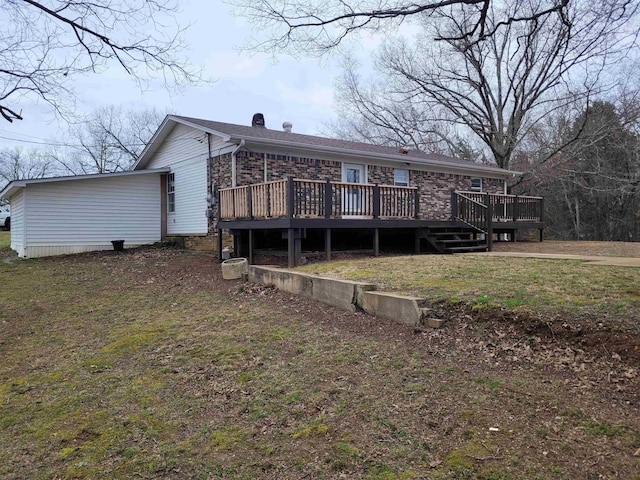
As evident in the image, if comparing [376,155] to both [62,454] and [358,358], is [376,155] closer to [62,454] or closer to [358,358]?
[358,358]

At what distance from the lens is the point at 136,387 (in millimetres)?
4125

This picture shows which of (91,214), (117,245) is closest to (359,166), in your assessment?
(117,245)

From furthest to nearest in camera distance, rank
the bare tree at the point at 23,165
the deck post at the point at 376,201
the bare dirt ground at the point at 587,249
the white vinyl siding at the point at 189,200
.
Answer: the bare tree at the point at 23,165
the white vinyl siding at the point at 189,200
the bare dirt ground at the point at 587,249
the deck post at the point at 376,201

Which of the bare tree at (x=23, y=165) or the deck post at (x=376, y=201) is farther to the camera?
the bare tree at (x=23, y=165)

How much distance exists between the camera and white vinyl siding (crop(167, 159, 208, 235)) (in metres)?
14.1

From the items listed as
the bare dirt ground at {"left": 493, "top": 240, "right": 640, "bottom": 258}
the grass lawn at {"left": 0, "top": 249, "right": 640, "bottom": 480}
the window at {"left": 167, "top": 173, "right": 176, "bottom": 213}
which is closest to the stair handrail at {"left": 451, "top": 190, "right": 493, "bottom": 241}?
the bare dirt ground at {"left": 493, "top": 240, "right": 640, "bottom": 258}

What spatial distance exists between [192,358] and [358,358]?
5.90 feet

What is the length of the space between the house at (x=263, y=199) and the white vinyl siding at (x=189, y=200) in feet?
0.11

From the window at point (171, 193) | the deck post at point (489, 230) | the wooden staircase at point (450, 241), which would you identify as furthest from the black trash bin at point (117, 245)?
the deck post at point (489, 230)

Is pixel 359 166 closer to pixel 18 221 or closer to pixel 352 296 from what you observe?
pixel 352 296

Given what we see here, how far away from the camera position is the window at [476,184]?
18.8m

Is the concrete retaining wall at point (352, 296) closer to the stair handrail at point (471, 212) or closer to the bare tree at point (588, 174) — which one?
the stair handrail at point (471, 212)

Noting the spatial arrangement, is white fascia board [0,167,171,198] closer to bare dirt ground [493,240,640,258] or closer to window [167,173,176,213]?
window [167,173,176,213]

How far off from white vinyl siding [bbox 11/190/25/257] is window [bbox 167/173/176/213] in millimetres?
4407
